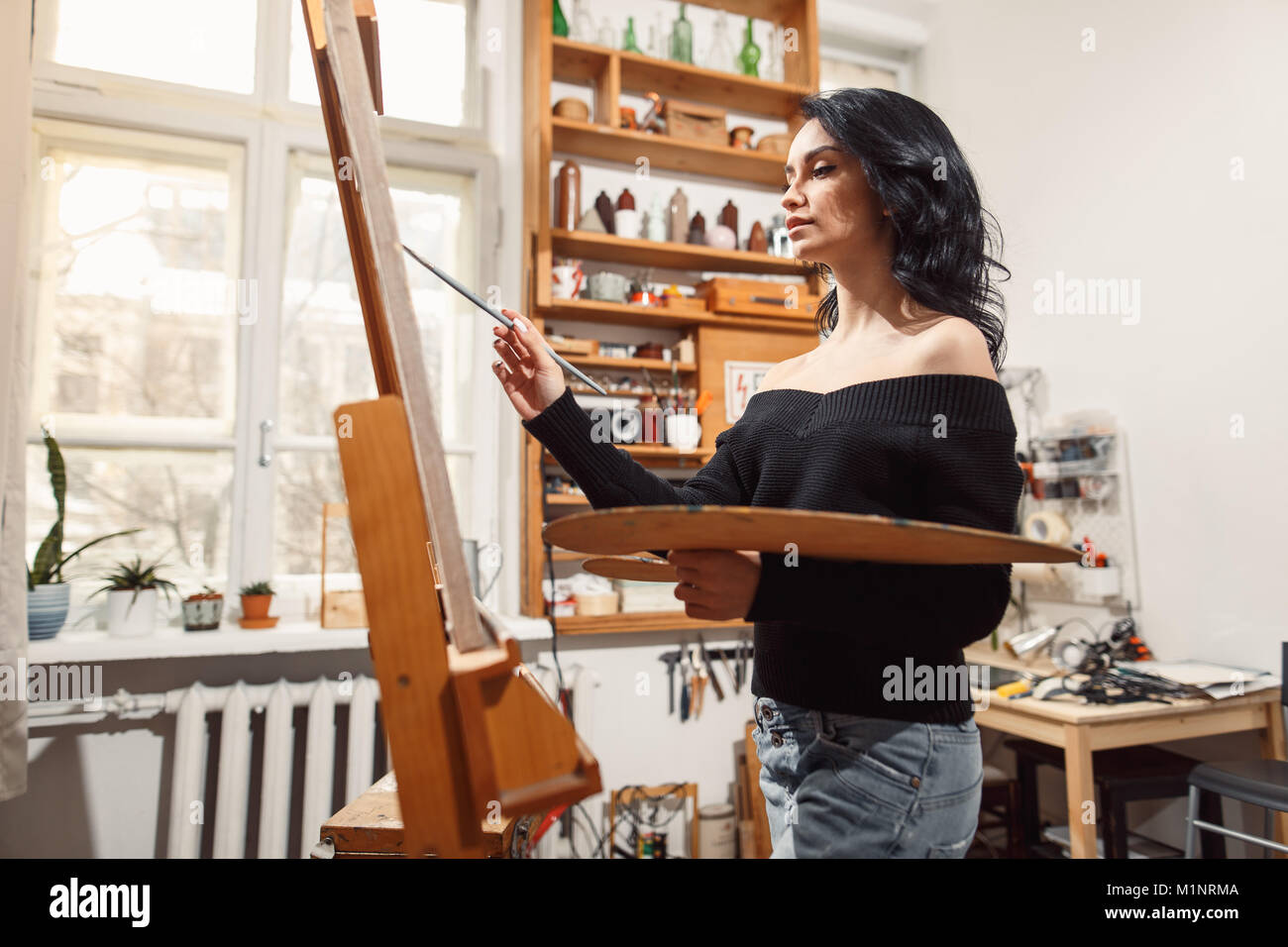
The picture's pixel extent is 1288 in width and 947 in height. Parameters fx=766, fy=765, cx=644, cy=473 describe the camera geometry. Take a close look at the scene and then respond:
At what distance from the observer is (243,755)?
2.05m

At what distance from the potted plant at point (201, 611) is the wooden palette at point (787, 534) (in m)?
2.00

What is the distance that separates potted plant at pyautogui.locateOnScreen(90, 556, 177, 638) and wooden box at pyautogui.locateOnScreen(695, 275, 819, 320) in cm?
193

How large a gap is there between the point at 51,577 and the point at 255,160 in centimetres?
138

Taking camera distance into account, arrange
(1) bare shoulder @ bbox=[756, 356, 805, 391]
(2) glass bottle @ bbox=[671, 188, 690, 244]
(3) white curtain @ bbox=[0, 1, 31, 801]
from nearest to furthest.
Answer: (1) bare shoulder @ bbox=[756, 356, 805, 391] → (3) white curtain @ bbox=[0, 1, 31, 801] → (2) glass bottle @ bbox=[671, 188, 690, 244]

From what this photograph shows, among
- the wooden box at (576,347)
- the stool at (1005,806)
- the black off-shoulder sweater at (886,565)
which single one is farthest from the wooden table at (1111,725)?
the wooden box at (576,347)

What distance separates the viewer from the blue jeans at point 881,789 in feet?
2.41

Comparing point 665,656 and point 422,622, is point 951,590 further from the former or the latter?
point 665,656

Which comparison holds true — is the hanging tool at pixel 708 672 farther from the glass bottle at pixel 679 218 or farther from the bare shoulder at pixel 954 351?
the bare shoulder at pixel 954 351

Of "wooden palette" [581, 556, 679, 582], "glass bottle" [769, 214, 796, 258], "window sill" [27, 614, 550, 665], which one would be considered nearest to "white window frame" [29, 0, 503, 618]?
"window sill" [27, 614, 550, 665]

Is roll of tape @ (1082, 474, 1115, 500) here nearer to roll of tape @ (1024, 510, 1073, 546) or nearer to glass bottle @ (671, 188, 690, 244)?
roll of tape @ (1024, 510, 1073, 546)

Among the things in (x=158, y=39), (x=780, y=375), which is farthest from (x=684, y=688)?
(x=158, y=39)

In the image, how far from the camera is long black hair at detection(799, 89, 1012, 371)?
0.88m

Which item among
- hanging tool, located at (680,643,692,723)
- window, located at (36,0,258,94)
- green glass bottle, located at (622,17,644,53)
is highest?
green glass bottle, located at (622,17,644,53)
